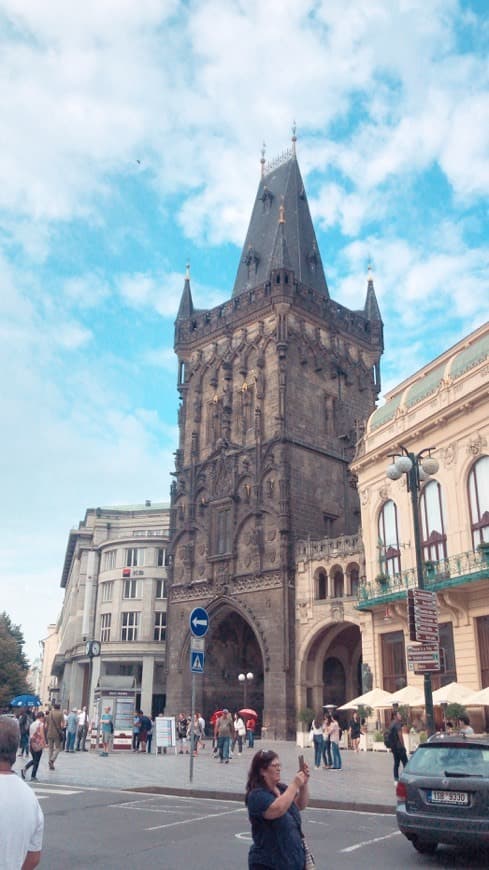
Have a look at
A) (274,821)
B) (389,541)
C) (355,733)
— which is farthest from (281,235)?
(274,821)

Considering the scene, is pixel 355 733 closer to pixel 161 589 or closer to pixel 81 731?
pixel 81 731

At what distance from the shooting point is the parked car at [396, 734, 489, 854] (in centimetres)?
894

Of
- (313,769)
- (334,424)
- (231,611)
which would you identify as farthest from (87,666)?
(313,769)

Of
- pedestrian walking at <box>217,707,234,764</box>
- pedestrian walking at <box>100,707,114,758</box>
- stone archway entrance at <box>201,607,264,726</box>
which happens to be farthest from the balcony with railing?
stone archway entrance at <box>201,607,264,726</box>

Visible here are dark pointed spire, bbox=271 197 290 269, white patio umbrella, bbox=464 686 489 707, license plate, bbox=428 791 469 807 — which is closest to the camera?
license plate, bbox=428 791 469 807

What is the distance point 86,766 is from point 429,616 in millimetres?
12256

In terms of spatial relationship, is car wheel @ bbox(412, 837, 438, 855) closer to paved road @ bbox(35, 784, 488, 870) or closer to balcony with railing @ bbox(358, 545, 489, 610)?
paved road @ bbox(35, 784, 488, 870)

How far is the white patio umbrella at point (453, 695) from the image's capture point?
22969 millimetres

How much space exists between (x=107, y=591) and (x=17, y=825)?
2421 inches

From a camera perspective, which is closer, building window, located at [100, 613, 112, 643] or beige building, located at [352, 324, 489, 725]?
beige building, located at [352, 324, 489, 725]

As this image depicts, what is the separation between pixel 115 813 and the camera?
498 inches

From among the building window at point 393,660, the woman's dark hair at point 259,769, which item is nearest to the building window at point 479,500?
the building window at point 393,660

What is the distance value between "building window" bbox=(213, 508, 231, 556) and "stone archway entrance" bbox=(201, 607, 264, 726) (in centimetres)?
376

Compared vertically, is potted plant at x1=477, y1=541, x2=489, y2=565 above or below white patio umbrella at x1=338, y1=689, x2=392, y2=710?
above
